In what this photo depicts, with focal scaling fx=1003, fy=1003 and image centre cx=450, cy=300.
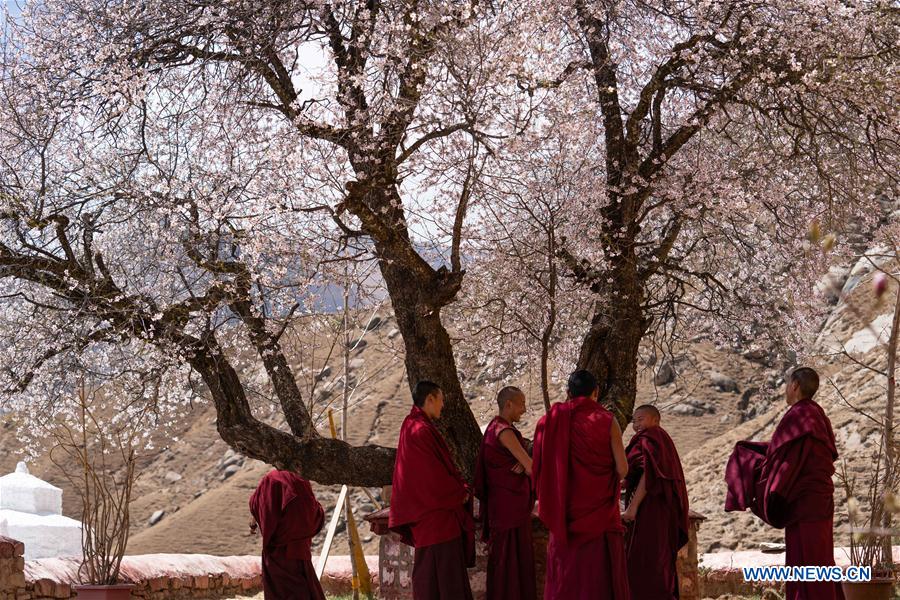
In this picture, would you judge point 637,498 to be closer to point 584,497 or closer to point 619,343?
point 584,497

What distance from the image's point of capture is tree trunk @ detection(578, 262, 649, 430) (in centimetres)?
1027

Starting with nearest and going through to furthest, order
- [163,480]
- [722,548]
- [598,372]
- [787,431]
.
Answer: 1. [787,431]
2. [598,372]
3. [722,548]
4. [163,480]

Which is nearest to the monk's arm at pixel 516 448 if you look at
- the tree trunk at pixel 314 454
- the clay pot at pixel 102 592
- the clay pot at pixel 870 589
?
the tree trunk at pixel 314 454

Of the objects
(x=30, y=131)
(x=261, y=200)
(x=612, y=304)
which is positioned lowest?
(x=612, y=304)

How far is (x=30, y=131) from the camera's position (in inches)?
410

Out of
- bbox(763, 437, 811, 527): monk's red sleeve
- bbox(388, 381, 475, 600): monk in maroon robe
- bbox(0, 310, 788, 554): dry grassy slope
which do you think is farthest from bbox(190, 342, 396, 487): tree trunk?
bbox(0, 310, 788, 554): dry grassy slope

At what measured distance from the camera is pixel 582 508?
24.1 feet

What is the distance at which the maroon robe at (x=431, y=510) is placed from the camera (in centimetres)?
789

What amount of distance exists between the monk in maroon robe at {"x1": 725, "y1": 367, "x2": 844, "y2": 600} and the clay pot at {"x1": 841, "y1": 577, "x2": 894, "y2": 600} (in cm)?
50

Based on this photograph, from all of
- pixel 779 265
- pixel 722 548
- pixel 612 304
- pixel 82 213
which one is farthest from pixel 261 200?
pixel 722 548

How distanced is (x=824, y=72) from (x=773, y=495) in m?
4.08

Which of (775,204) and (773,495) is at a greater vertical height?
(775,204)

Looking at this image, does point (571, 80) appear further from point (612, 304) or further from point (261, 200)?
point (261, 200)

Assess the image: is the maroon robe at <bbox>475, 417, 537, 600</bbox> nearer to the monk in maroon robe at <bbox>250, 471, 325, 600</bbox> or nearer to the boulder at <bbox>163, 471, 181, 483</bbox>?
the monk in maroon robe at <bbox>250, 471, 325, 600</bbox>
